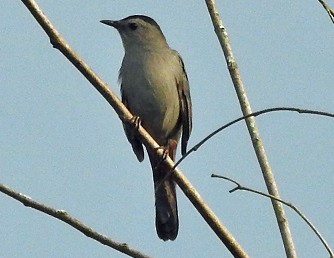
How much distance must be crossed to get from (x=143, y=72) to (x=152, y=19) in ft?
4.38

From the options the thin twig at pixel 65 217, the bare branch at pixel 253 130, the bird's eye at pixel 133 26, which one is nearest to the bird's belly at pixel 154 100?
the bird's eye at pixel 133 26

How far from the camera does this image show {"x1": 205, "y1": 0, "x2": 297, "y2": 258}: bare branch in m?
3.90

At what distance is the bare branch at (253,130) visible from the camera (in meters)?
3.90

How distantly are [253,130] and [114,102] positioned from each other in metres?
0.86

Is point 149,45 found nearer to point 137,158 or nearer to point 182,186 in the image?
point 137,158

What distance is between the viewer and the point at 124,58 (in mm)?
8375

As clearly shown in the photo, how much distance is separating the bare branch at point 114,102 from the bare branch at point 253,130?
251mm

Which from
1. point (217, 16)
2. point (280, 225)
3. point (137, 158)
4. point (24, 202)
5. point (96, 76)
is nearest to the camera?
point (24, 202)

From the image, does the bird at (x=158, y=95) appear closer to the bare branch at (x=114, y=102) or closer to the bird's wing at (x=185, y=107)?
the bird's wing at (x=185, y=107)

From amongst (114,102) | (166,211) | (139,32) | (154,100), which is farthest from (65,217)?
(139,32)

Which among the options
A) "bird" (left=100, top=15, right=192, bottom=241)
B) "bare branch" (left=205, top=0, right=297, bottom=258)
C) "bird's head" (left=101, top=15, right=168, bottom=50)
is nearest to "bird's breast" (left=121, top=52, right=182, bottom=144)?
"bird" (left=100, top=15, right=192, bottom=241)

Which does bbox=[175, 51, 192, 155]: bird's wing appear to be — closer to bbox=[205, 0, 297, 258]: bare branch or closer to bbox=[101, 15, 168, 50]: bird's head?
bbox=[101, 15, 168, 50]: bird's head

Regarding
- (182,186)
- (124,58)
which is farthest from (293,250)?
(124,58)

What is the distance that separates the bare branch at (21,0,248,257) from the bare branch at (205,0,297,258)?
0.25 m
